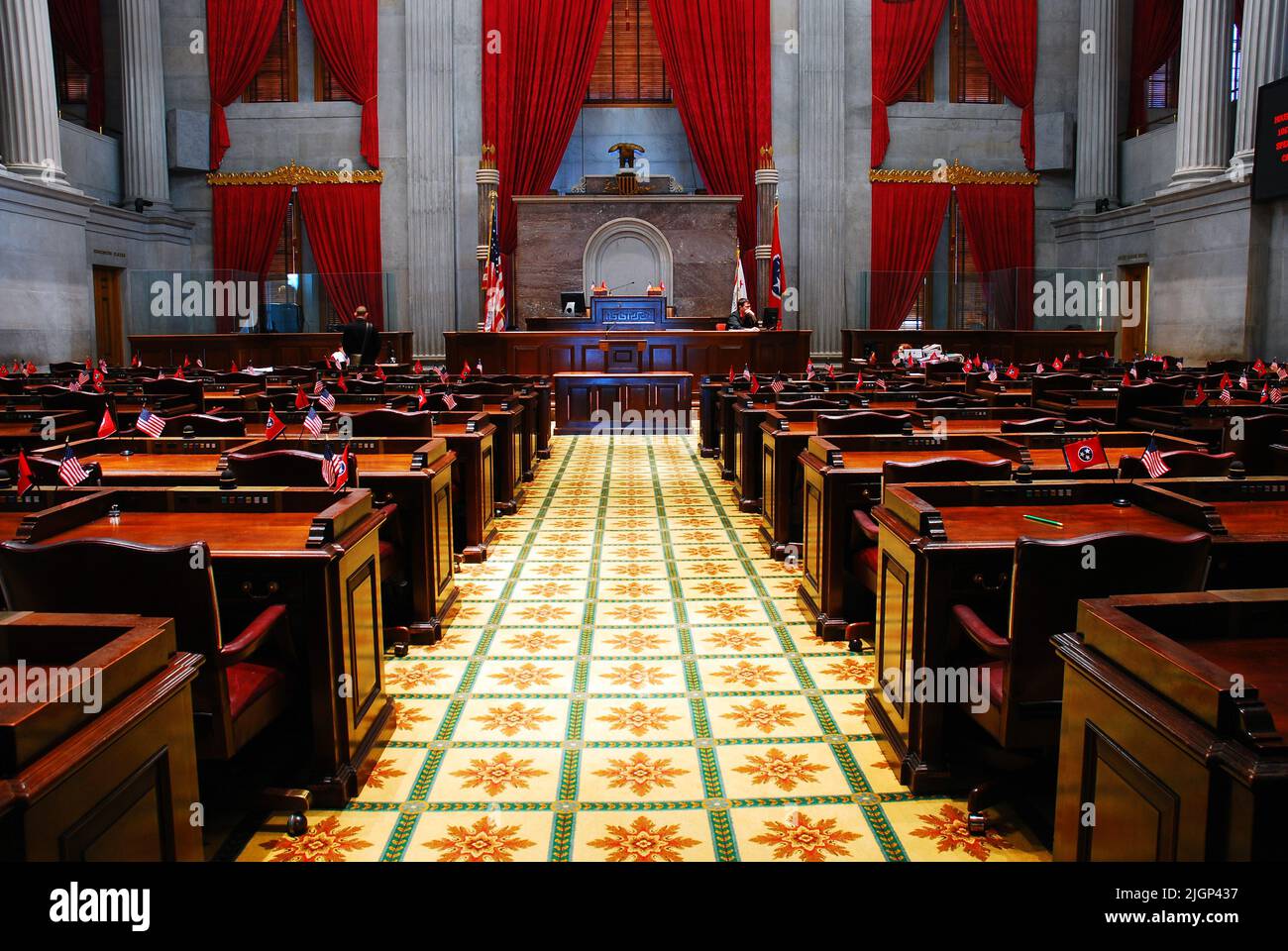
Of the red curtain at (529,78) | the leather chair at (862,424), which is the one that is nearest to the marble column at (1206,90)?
the red curtain at (529,78)

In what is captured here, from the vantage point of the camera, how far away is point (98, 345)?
1456 centimetres

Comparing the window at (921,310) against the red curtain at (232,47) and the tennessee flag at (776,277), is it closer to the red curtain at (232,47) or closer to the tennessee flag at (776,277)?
the tennessee flag at (776,277)

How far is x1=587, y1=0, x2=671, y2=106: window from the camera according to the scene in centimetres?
1623

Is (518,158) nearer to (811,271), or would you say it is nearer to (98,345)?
(811,271)

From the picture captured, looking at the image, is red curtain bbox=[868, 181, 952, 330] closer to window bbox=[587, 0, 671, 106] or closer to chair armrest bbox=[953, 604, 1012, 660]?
window bbox=[587, 0, 671, 106]

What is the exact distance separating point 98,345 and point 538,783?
45.9 ft

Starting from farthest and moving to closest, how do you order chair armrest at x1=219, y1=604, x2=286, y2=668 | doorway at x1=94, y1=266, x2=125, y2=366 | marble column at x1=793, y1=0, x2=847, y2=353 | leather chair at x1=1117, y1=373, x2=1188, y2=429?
marble column at x1=793, y1=0, x2=847, y2=353 < doorway at x1=94, y1=266, x2=125, y2=366 < leather chair at x1=1117, y1=373, x2=1188, y2=429 < chair armrest at x1=219, y1=604, x2=286, y2=668

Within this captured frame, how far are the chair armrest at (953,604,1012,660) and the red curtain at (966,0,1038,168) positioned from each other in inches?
615

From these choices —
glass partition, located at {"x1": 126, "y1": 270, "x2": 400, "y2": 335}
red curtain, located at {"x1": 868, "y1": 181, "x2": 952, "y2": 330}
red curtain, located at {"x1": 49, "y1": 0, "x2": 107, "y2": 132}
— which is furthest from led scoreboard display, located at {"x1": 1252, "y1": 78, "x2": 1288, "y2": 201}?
red curtain, located at {"x1": 49, "y1": 0, "x2": 107, "y2": 132}

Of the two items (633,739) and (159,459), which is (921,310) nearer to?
(159,459)
